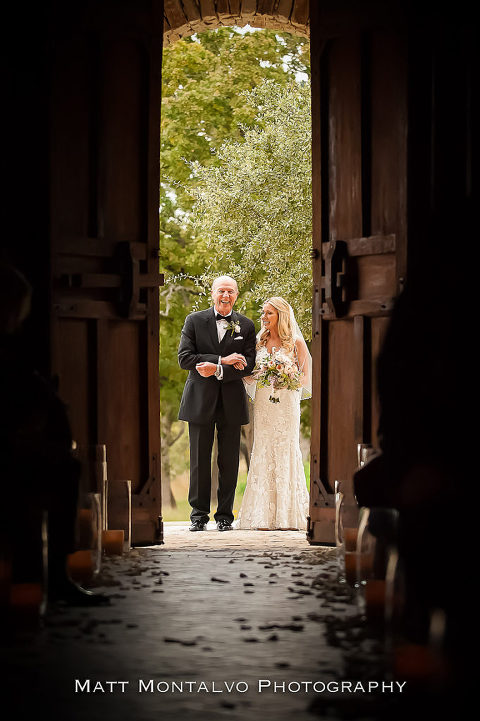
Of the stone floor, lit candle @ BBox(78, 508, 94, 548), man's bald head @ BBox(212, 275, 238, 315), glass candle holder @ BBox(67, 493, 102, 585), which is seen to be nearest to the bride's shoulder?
man's bald head @ BBox(212, 275, 238, 315)

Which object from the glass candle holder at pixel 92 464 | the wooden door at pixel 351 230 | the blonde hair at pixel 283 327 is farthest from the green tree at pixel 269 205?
the glass candle holder at pixel 92 464

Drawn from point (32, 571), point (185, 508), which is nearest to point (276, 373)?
point (32, 571)

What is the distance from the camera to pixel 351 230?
25.1 feet

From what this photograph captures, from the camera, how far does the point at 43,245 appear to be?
661 cm

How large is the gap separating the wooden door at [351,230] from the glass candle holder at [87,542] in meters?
2.94

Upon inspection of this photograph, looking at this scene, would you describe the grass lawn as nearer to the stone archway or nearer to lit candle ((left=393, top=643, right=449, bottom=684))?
the stone archway

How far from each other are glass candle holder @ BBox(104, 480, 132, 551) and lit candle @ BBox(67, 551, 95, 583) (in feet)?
4.77

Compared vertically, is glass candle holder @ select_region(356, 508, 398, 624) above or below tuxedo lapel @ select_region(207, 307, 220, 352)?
below

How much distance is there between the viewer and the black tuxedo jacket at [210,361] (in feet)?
30.5

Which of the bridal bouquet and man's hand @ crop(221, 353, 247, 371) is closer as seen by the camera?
man's hand @ crop(221, 353, 247, 371)

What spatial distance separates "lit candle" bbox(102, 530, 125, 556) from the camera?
6423 millimetres

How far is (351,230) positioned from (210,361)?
211 centimetres

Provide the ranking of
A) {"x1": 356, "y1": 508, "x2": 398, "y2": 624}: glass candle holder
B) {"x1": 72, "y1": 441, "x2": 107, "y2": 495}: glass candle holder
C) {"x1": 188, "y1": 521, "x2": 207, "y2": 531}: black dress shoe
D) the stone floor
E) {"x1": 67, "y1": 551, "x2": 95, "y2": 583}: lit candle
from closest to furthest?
1. the stone floor
2. {"x1": 356, "y1": 508, "x2": 398, "y2": 624}: glass candle holder
3. {"x1": 67, "y1": 551, "x2": 95, "y2": 583}: lit candle
4. {"x1": 72, "y1": 441, "x2": 107, "y2": 495}: glass candle holder
5. {"x1": 188, "y1": 521, "x2": 207, "y2": 531}: black dress shoe

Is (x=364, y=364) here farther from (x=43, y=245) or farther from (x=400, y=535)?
(x=400, y=535)
